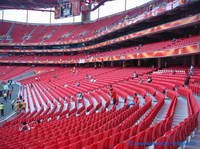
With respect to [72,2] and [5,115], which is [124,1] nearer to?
[72,2]

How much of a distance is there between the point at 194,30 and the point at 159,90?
39.9 feet

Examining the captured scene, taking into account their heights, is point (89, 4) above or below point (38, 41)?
above

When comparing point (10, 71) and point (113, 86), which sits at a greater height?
point (10, 71)

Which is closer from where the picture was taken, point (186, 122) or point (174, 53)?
point (186, 122)

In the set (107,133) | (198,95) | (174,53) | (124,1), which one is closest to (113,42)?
(124,1)

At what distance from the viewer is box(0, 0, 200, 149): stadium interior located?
504 cm

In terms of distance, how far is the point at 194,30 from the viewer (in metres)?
22.3

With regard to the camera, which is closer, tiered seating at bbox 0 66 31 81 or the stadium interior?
the stadium interior

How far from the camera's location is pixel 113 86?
18.5 m

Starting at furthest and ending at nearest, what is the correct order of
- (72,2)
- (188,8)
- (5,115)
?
(72,2) < (188,8) < (5,115)

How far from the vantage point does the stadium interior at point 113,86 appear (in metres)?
5.04

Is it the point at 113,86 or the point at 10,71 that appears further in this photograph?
the point at 10,71

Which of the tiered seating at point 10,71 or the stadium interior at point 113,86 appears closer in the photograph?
the stadium interior at point 113,86

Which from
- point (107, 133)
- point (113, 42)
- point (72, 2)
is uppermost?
point (72, 2)
